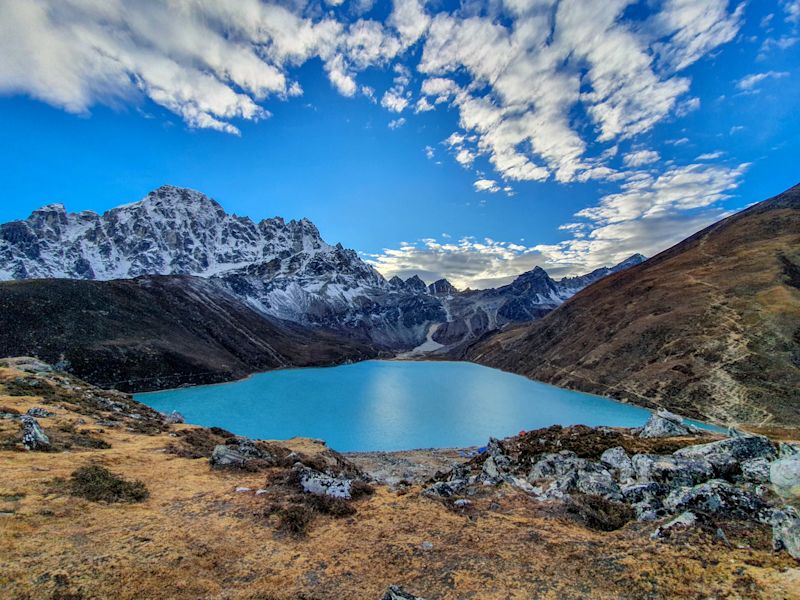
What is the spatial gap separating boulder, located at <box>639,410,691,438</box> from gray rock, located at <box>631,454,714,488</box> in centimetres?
1245

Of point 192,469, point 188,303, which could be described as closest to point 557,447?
point 192,469

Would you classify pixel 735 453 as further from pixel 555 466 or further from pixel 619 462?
pixel 555 466

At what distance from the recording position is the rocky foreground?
10.5m

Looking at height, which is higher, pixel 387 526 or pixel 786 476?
pixel 786 476

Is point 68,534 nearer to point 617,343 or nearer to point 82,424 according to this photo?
point 82,424

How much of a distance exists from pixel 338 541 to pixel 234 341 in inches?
6047

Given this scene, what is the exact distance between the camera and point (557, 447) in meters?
28.3

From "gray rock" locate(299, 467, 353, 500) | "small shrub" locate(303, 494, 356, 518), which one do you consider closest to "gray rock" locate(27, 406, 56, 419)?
"gray rock" locate(299, 467, 353, 500)

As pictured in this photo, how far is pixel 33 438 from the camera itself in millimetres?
20562

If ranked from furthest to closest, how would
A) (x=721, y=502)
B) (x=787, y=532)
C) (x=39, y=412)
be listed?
(x=39, y=412) < (x=721, y=502) < (x=787, y=532)

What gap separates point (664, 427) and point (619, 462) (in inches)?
468

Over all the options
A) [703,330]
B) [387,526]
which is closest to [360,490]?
[387,526]

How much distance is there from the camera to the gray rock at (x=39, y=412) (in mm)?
26722

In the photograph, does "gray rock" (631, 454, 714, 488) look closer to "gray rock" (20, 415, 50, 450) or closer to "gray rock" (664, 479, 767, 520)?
"gray rock" (664, 479, 767, 520)
